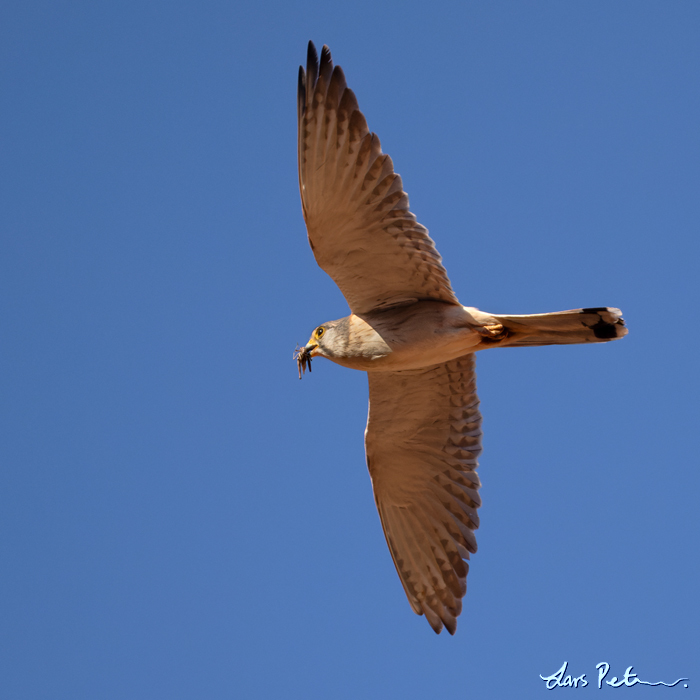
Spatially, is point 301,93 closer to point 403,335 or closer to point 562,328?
point 403,335

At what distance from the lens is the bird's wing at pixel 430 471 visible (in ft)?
28.8

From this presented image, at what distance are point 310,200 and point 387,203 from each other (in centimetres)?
67

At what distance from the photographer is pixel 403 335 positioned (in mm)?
7820

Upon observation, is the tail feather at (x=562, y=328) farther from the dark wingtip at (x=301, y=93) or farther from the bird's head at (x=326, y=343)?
the dark wingtip at (x=301, y=93)

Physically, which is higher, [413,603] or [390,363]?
[390,363]

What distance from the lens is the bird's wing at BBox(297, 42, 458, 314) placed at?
720cm

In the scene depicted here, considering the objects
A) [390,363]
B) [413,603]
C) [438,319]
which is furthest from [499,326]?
[413,603]

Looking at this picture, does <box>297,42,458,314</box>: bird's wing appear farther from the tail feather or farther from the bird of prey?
the tail feather

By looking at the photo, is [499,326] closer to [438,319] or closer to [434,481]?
[438,319]

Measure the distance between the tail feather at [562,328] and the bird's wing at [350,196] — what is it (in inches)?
25.9

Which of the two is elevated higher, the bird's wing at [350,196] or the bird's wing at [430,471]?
the bird's wing at [350,196]

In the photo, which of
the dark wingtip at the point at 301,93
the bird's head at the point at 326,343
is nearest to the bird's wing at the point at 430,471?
the bird's head at the point at 326,343

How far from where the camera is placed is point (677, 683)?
773 centimetres

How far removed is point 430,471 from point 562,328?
2.48 m
